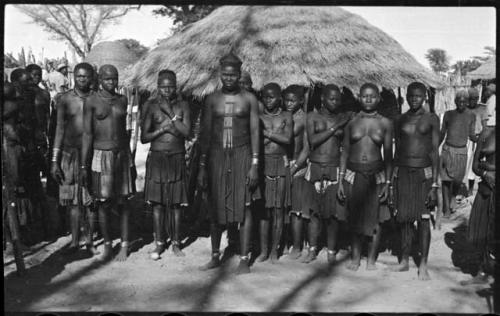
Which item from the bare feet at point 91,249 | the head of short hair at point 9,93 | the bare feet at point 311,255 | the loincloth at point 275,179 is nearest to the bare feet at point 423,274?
the bare feet at point 311,255

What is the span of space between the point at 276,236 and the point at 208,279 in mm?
925

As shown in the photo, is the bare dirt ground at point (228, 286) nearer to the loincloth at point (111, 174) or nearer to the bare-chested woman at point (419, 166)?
the bare-chested woman at point (419, 166)

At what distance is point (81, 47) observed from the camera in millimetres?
29625

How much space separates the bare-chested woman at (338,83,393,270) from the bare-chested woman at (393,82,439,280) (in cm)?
14

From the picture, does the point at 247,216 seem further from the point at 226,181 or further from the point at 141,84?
the point at 141,84

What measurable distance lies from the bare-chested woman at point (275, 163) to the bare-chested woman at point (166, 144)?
2.65 feet

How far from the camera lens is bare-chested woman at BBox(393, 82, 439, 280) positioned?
15.0ft

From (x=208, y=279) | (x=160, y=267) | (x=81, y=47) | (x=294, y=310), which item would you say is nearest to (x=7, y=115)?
(x=160, y=267)

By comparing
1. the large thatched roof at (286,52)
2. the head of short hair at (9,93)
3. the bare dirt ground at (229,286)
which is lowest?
the bare dirt ground at (229,286)

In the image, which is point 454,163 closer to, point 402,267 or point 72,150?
point 402,267

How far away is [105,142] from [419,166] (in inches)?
117

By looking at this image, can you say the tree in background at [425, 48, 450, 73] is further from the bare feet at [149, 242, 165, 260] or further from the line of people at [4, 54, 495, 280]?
the bare feet at [149, 242, 165, 260]

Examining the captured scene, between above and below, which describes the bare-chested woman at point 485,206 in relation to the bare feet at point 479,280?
above

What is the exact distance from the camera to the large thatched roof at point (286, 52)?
21.0 feet
